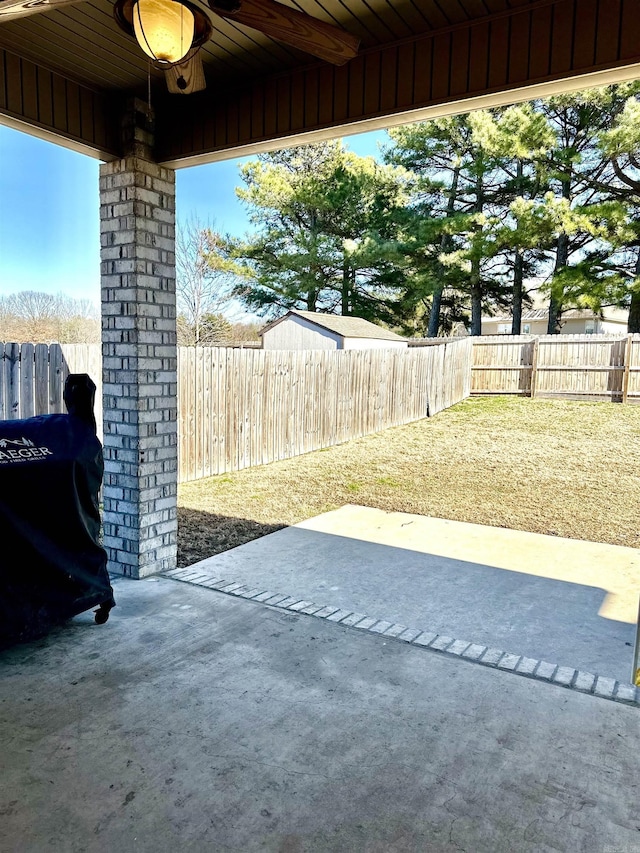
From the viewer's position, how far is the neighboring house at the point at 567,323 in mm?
26453

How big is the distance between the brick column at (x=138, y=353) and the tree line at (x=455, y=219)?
13.4 m

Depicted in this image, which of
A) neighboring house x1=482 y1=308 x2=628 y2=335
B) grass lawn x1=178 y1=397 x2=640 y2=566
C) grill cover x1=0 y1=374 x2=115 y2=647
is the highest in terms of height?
neighboring house x1=482 y1=308 x2=628 y2=335

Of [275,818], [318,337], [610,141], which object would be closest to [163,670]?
[275,818]

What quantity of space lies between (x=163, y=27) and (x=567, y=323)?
28518 millimetres

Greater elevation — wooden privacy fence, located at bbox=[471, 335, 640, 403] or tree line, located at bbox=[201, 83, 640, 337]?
tree line, located at bbox=[201, 83, 640, 337]

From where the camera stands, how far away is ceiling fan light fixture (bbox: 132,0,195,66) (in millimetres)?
2027

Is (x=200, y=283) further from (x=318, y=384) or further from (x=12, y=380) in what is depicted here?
(x=12, y=380)

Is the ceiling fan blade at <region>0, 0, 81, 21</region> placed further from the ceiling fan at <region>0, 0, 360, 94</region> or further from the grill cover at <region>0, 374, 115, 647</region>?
the grill cover at <region>0, 374, 115, 647</region>

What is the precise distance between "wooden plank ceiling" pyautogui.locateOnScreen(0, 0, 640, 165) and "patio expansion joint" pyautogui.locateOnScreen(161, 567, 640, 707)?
257cm

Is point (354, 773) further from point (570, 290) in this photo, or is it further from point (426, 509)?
point (570, 290)

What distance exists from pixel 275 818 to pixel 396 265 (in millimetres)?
18221

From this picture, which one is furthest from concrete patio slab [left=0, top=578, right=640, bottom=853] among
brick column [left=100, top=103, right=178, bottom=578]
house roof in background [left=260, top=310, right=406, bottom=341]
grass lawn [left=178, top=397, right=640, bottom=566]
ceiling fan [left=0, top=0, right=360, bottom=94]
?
house roof in background [left=260, top=310, right=406, bottom=341]

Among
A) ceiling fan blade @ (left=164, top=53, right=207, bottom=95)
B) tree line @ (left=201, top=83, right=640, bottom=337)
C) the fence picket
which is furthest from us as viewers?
tree line @ (left=201, top=83, right=640, bottom=337)

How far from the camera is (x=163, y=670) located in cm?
269
